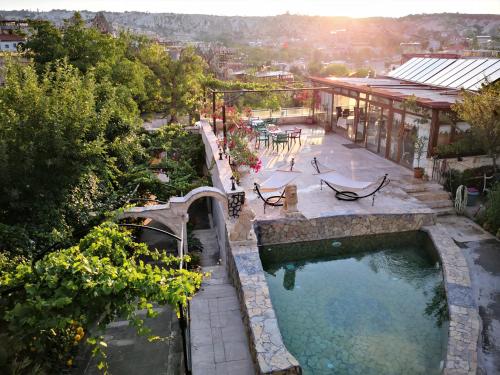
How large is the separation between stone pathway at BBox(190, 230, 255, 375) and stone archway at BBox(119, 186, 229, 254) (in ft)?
5.46

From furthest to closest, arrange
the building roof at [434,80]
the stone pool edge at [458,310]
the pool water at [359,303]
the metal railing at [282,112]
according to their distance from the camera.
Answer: the metal railing at [282,112] → the building roof at [434,80] → the pool water at [359,303] → the stone pool edge at [458,310]

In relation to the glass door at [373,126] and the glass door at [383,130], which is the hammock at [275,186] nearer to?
the glass door at [383,130]

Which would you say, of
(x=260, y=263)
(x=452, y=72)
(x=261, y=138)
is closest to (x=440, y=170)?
(x=452, y=72)

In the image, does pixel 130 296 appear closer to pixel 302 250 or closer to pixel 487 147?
pixel 302 250

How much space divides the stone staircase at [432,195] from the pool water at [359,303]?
60.8 inches

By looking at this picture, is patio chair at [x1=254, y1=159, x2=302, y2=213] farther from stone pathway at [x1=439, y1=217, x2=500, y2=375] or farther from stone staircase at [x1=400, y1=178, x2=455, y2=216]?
stone pathway at [x1=439, y1=217, x2=500, y2=375]

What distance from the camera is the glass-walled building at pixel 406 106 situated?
13805 mm

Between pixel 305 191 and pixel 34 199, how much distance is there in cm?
790

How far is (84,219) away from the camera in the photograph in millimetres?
9133

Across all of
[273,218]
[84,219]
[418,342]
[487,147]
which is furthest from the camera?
[487,147]

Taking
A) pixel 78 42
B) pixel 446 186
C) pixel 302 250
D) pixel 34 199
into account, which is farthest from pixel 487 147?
pixel 78 42

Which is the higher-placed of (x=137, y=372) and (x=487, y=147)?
(x=487, y=147)

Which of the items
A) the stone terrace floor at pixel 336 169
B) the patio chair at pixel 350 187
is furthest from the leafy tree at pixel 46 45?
the patio chair at pixel 350 187

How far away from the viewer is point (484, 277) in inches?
368
